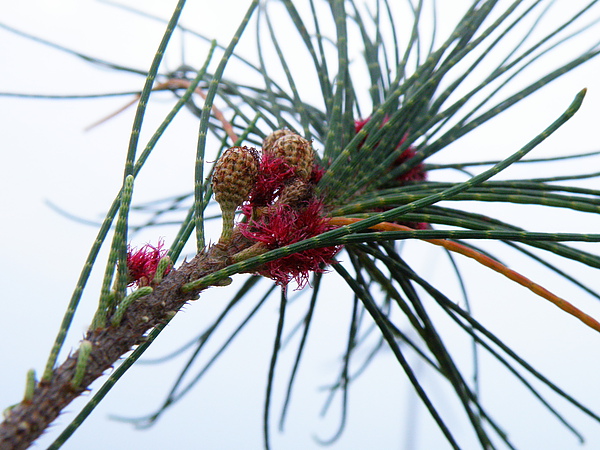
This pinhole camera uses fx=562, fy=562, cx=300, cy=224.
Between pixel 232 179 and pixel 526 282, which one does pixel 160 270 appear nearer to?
pixel 232 179

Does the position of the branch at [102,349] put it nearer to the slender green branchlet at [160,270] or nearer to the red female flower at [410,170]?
the slender green branchlet at [160,270]

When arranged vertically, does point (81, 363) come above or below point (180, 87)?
below

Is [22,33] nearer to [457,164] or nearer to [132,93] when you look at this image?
[132,93]

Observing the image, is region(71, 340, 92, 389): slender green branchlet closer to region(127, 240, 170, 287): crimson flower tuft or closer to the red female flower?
region(127, 240, 170, 287): crimson flower tuft

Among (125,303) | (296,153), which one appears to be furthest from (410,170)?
(125,303)

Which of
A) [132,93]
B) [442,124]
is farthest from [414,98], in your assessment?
[132,93]
